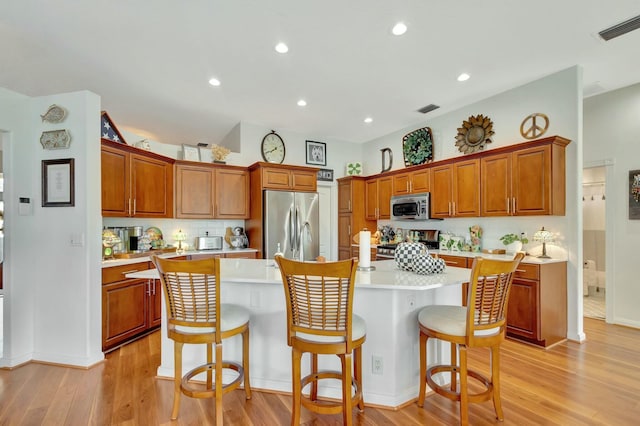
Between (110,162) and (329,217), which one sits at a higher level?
(110,162)

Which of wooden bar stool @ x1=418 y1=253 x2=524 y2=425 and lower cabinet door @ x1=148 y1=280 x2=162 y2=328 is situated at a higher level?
wooden bar stool @ x1=418 y1=253 x2=524 y2=425

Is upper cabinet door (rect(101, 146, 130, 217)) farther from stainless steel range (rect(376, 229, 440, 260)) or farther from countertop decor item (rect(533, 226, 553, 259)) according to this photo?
countertop decor item (rect(533, 226, 553, 259))

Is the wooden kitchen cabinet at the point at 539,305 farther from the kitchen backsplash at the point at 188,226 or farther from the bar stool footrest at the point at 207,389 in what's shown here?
the kitchen backsplash at the point at 188,226

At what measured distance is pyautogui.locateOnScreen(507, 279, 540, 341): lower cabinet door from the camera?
3.16m

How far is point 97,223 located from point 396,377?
3.00 metres

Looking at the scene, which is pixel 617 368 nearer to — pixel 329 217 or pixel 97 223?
pixel 329 217

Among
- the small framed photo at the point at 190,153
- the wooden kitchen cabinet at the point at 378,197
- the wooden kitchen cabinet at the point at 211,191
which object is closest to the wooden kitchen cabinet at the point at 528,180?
the wooden kitchen cabinet at the point at 378,197

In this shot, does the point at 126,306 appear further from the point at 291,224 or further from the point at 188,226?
the point at 291,224

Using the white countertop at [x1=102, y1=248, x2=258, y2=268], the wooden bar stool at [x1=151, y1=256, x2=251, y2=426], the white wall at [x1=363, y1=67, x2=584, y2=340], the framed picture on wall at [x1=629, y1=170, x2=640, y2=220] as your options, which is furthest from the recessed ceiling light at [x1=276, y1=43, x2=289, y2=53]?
the framed picture on wall at [x1=629, y1=170, x2=640, y2=220]

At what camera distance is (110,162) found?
336cm

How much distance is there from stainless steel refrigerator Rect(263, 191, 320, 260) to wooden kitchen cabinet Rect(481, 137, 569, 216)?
8.68 feet

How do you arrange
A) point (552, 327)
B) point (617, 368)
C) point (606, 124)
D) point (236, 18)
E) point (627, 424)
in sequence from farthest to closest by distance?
point (606, 124) < point (552, 327) < point (617, 368) < point (236, 18) < point (627, 424)

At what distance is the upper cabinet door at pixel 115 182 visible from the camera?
130 inches

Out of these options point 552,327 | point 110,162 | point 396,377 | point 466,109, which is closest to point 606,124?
point 466,109
